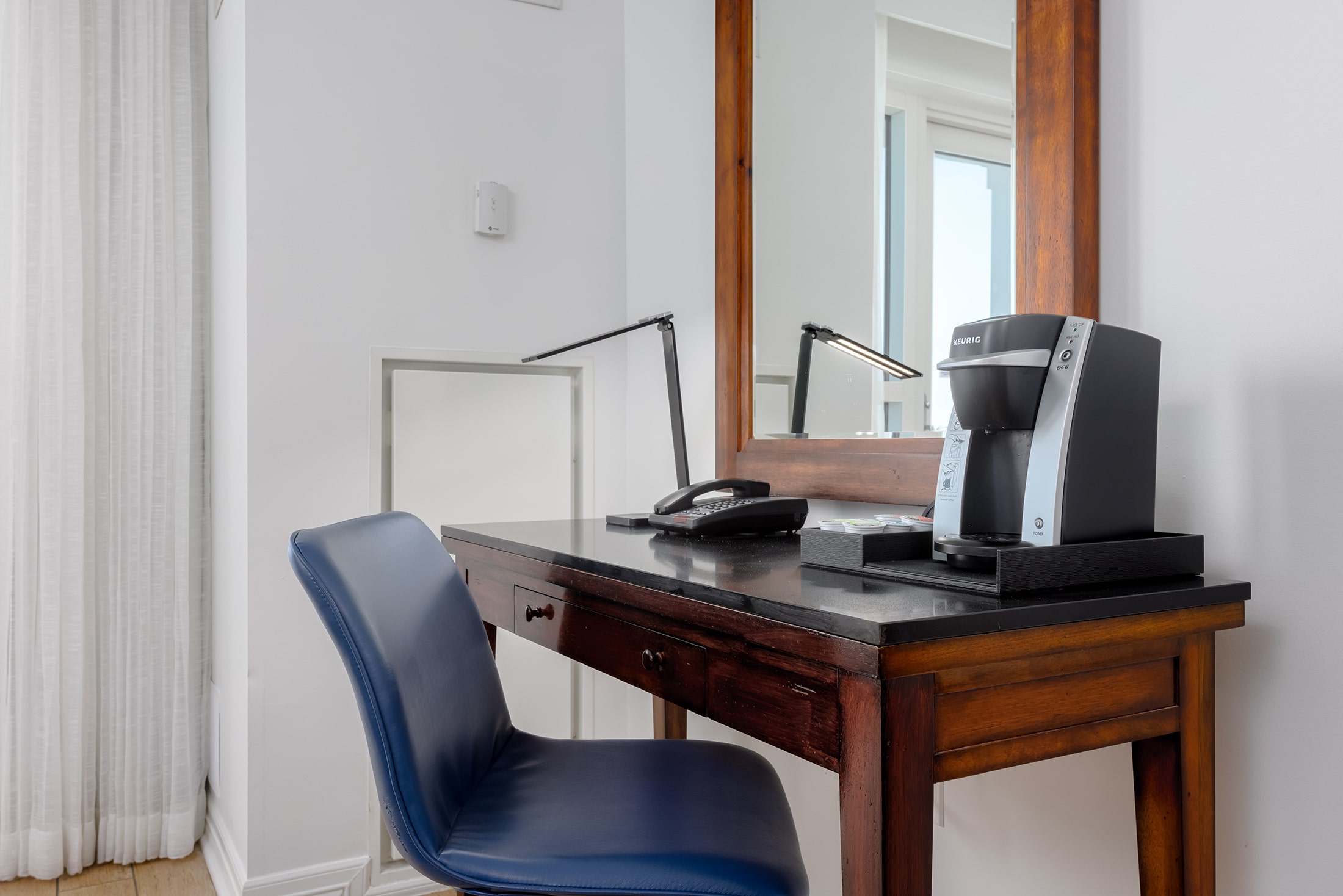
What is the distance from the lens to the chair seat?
929 millimetres

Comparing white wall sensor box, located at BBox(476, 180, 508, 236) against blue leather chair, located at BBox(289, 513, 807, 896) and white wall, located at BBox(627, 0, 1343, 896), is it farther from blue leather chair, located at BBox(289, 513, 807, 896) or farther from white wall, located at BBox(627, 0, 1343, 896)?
white wall, located at BBox(627, 0, 1343, 896)

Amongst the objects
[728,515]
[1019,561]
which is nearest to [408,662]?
[728,515]

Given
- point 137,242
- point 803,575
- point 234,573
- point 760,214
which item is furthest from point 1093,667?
point 137,242

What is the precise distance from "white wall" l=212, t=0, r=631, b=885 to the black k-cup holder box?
51.8 inches

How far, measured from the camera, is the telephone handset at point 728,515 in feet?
4.50

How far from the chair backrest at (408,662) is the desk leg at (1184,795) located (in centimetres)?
75

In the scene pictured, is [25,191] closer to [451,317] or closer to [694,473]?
[451,317]

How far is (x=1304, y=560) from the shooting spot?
3.23ft

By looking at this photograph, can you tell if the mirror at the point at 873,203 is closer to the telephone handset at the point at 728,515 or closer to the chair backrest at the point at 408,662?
the telephone handset at the point at 728,515

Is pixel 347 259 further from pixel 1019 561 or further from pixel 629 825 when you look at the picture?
pixel 1019 561

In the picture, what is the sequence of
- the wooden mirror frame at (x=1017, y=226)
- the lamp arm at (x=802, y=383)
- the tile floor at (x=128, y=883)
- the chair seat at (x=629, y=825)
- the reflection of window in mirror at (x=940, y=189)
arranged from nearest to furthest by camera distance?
the chair seat at (x=629, y=825), the wooden mirror frame at (x=1017, y=226), the reflection of window in mirror at (x=940, y=189), the lamp arm at (x=802, y=383), the tile floor at (x=128, y=883)

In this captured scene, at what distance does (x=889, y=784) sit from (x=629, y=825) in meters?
0.42

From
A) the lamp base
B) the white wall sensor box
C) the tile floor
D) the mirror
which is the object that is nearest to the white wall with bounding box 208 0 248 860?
the tile floor

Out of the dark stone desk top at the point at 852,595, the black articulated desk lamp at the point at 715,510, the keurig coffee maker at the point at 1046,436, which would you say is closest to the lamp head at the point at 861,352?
the black articulated desk lamp at the point at 715,510
